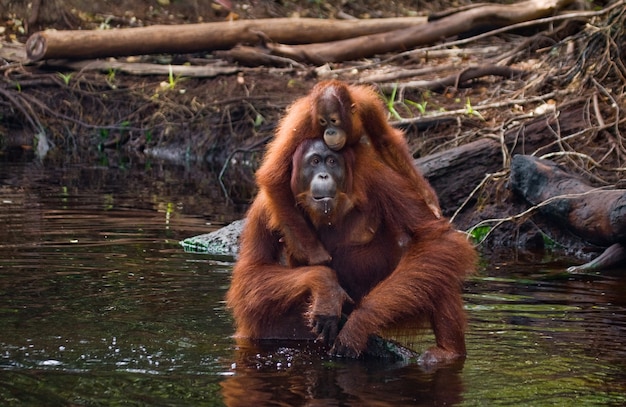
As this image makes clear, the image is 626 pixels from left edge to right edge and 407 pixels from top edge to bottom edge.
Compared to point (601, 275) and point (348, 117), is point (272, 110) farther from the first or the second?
point (348, 117)

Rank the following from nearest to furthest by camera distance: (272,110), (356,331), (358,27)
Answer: (356,331), (272,110), (358,27)

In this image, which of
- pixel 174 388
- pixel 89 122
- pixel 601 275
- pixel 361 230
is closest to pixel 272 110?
pixel 89 122

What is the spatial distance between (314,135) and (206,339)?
1003 millimetres

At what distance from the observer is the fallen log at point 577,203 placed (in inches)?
249

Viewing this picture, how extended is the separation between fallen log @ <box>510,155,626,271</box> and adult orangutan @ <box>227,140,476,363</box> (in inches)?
81.0

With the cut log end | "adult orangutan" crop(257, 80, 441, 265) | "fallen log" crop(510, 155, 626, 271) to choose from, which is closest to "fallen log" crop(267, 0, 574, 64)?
the cut log end

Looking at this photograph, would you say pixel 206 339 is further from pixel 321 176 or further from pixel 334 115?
pixel 334 115

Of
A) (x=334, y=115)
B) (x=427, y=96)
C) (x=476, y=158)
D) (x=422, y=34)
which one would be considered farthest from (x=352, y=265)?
(x=422, y=34)

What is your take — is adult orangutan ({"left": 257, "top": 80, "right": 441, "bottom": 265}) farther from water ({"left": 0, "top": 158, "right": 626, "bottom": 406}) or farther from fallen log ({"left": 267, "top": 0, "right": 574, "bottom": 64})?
fallen log ({"left": 267, "top": 0, "right": 574, "bottom": 64})

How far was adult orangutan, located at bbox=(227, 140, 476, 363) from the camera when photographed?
427cm

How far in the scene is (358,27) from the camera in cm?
1258

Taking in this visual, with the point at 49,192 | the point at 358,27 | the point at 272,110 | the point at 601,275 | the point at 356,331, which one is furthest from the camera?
the point at 358,27

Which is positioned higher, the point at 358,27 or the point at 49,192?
the point at 358,27

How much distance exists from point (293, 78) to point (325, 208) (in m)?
7.88
